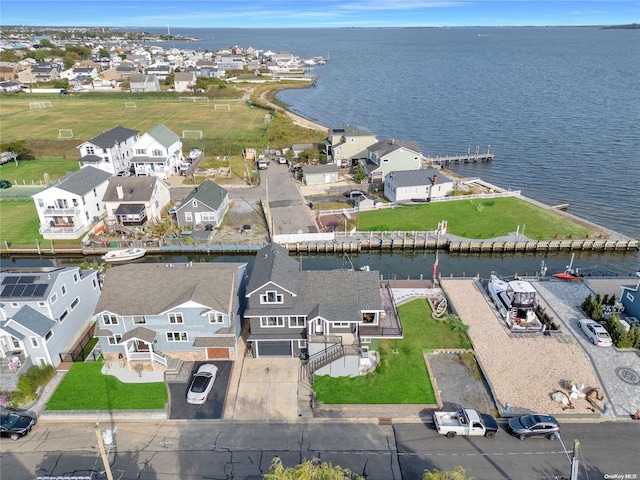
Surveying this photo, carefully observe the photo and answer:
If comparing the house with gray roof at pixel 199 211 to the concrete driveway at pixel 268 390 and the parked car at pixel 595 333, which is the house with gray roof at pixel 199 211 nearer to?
the concrete driveway at pixel 268 390

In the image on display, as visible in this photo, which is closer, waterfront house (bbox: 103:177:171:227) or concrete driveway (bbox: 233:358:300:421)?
concrete driveway (bbox: 233:358:300:421)

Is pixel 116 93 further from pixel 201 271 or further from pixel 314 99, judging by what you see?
pixel 201 271

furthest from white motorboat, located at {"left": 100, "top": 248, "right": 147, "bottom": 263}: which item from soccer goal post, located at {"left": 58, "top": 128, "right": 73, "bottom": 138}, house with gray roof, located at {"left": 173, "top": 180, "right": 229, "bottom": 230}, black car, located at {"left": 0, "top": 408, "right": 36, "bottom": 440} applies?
soccer goal post, located at {"left": 58, "top": 128, "right": 73, "bottom": 138}

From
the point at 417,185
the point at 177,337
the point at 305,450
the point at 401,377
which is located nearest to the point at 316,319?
the point at 401,377

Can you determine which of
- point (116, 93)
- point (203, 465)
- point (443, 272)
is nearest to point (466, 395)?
point (203, 465)

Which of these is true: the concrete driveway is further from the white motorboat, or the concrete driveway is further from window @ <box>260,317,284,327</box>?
the white motorboat

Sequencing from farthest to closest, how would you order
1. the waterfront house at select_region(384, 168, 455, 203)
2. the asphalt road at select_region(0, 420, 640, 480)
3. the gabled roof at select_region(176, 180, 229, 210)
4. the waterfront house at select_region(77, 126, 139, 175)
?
the waterfront house at select_region(77, 126, 139, 175)
the waterfront house at select_region(384, 168, 455, 203)
the gabled roof at select_region(176, 180, 229, 210)
the asphalt road at select_region(0, 420, 640, 480)
